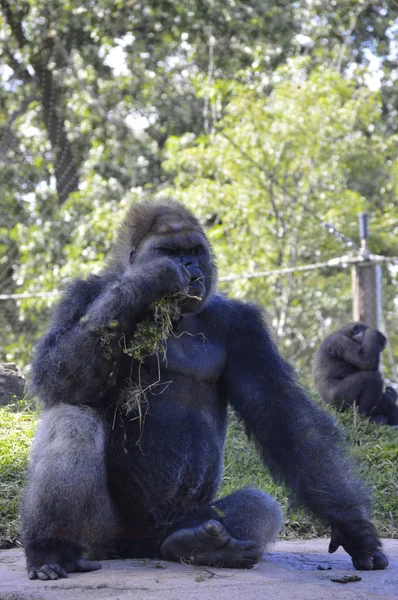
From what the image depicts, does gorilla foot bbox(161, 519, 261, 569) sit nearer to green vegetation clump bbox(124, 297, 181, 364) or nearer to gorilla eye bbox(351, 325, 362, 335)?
green vegetation clump bbox(124, 297, 181, 364)

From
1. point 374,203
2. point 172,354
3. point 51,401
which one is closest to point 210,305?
point 172,354

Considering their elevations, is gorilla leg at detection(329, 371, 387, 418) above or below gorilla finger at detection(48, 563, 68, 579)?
above

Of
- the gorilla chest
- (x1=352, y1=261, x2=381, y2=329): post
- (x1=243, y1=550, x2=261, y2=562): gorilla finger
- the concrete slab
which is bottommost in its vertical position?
the concrete slab

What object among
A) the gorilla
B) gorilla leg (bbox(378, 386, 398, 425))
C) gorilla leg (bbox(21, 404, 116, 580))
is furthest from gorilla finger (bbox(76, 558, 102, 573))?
gorilla leg (bbox(378, 386, 398, 425))

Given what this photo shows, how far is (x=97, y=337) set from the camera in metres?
3.66

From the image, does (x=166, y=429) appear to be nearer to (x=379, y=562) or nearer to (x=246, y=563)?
(x=246, y=563)

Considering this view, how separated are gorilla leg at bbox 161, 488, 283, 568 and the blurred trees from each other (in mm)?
8026

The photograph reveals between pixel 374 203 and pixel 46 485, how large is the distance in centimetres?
1165

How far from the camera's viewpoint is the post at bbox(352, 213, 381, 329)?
834cm

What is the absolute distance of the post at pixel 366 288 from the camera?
834cm

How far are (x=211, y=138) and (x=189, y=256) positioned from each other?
909 centimetres

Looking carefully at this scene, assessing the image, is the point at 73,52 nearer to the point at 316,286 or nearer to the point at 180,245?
the point at 316,286

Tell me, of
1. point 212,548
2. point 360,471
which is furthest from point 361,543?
point 360,471

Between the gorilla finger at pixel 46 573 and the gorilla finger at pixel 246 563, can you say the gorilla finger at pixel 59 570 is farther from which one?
the gorilla finger at pixel 246 563
